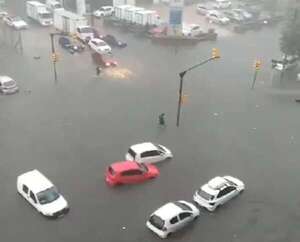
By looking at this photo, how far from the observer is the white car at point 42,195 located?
2167 centimetres

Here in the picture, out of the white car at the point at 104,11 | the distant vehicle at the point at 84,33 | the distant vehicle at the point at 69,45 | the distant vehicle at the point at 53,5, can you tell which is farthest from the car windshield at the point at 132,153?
the distant vehicle at the point at 53,5

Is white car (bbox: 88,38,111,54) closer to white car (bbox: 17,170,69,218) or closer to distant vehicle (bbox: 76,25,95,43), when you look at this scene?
distant vehicle (bbox: 76,25,95,43)

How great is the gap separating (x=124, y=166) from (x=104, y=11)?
35.9 m

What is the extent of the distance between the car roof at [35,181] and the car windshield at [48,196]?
8.2 inches

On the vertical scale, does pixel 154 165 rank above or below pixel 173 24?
below

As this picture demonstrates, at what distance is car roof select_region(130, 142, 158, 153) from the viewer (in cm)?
2617

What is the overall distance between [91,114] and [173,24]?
20543mm

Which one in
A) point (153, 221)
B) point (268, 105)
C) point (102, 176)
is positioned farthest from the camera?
point (268, 105)

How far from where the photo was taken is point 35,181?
22812 millimetres

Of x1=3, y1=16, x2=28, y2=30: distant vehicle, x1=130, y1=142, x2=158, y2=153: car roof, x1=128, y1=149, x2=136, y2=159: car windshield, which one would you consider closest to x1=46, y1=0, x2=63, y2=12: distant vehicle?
x1=3, y1=16, x2=28, y2=30: distant vehicle

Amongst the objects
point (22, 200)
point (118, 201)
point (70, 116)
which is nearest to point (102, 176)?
point (118, 201)

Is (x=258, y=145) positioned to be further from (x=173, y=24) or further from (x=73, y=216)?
(x=173, y=24)

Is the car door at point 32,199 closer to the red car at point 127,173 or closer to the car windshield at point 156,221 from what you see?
the red car at point 127,173

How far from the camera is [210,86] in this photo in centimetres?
3731
